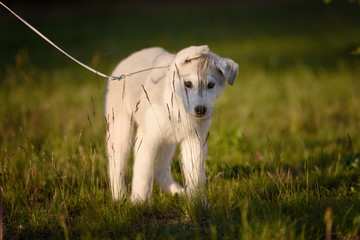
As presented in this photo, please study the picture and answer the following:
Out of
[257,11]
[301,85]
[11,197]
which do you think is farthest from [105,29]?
[11,197]

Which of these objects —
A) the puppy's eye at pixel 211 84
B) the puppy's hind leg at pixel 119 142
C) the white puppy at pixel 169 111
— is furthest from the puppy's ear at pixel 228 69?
the puppy's hind leg at pixel 119 142

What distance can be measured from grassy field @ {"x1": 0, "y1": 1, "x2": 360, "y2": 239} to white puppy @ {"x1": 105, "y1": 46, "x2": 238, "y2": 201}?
19cm

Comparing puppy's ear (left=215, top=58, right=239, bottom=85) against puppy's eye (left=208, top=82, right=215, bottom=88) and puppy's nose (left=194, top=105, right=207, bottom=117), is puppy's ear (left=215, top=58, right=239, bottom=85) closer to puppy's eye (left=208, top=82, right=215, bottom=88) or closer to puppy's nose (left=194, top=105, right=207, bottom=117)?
puppy's eye (left=208, top=82, right=215, bottom=88)

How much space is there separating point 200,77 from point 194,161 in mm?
734

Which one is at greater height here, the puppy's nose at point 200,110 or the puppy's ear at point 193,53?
the puppy's ear at point 193,53

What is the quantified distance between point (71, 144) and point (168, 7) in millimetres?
19199

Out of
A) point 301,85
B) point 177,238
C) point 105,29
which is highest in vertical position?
point 105,29

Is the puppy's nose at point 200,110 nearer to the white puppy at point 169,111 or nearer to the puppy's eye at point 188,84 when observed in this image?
the white puppy at point 169,111

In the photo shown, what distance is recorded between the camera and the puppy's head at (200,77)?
9.86 ft

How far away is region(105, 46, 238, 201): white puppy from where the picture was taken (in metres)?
3.08

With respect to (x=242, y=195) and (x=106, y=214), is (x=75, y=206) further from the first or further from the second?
(x=242, y=195)

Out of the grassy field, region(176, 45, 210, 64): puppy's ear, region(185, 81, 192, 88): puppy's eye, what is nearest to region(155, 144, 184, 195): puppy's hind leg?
the grassy field

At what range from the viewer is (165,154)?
13.5 ft

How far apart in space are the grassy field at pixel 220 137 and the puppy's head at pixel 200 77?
0.31 meters
